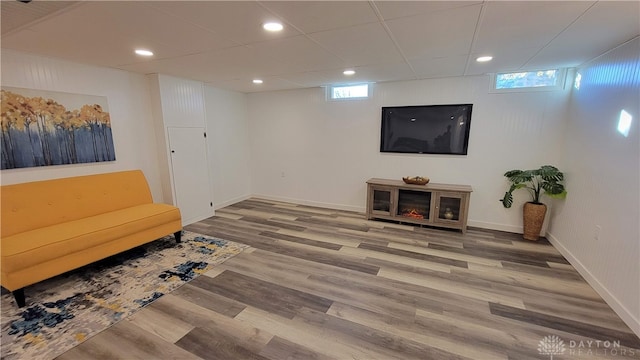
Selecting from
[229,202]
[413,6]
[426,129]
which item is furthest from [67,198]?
[426,129]

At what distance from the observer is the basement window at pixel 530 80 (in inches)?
135

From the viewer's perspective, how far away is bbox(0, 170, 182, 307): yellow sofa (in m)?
2.27

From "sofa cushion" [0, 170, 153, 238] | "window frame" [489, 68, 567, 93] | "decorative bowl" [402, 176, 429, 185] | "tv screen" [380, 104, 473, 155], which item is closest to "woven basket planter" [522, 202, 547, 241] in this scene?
"tv screen" [380, 104, 473, 155]

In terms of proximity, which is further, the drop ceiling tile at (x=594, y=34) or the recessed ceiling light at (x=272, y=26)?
the recessed ceiling light at (x=272, y=26)

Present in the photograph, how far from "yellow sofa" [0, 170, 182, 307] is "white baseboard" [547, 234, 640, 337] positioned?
15.0ft

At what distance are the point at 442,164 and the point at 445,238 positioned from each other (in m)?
1.21

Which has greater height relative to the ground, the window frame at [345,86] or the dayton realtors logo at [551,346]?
the window frame at [345,86]

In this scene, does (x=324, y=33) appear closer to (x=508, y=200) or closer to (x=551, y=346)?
(x=551, y=346)

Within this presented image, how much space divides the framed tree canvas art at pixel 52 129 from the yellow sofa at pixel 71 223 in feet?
0.91

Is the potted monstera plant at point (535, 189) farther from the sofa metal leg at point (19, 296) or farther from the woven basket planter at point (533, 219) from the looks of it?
the sofa metal leg at point (19, 296)

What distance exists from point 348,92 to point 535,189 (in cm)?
323

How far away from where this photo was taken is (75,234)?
8.36 ft

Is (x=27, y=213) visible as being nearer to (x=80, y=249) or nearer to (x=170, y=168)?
(x=80, y=249)

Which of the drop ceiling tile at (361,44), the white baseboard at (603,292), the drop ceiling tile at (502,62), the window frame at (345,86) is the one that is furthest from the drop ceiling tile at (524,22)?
the white baseboard at (603,292)
